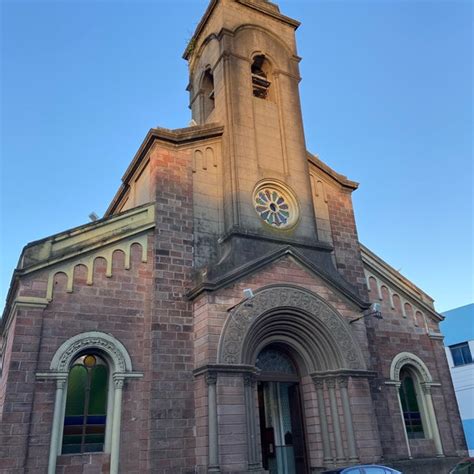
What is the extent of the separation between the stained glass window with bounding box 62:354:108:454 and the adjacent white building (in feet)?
89.3

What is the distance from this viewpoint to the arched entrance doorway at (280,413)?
1396cm

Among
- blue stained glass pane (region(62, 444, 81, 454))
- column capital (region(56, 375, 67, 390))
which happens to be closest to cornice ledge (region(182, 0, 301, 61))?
column capital (region(56, 375, 67, 390))

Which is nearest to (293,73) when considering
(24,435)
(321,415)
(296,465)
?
(321,415)

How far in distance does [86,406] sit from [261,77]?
518 inches

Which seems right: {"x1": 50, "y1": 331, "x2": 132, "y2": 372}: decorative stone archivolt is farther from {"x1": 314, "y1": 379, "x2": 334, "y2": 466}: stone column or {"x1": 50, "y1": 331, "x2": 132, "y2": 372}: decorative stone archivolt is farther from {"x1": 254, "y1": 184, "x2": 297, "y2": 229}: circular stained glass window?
{"x1": 254, "y1": 184, "x2": 297, "y2": 229}: circular stained glass window

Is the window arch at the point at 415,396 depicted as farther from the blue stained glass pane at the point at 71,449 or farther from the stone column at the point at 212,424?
the blue stained glass pane at the point at 71,449

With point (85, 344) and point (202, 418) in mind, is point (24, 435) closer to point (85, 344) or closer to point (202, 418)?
point (85, 344)

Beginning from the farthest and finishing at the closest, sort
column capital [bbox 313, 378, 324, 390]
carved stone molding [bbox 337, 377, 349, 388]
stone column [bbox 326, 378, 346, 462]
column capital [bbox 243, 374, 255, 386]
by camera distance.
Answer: column capital [bbox 313, 378, 324, 390] → carved stone molding [bbox 337, 377, 349, 388] → stone column [bbox 326, 378, 346, 462] → column capital [bbox 243, 374, 255, 386]

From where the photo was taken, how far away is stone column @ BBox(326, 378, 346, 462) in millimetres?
12805

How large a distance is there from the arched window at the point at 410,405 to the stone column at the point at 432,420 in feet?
1.04

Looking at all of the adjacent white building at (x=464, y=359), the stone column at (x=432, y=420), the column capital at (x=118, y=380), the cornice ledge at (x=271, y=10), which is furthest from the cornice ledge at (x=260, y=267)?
the adjacent white building at (x=464, y=359)

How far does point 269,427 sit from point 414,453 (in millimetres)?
4877

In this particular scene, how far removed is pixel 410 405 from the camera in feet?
53.4

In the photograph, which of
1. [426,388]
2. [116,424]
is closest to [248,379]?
[116,424]
